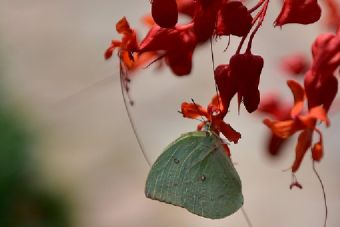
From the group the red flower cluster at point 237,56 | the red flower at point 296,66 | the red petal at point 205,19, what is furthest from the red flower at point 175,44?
the red flower at point 296,66

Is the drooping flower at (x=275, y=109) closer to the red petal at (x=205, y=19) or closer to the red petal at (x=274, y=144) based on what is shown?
the red petal at (x=274, y=144)

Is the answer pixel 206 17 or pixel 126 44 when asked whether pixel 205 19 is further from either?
pixel 126 44

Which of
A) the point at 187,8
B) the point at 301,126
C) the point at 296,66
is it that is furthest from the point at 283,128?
the point at 296,66

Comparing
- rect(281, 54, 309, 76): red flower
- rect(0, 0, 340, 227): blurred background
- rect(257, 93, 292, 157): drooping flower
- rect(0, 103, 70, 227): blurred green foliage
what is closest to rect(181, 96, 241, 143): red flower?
rect(257, 93, 292, 157): drooping flower

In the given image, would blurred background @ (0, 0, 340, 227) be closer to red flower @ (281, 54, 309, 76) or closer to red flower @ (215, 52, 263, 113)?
red flower @ (281, 54, 309, 76)

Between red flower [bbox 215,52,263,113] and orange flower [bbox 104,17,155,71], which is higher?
orange flower [bbox 104,17,155,71]

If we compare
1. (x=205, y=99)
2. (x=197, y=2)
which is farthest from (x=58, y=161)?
(x=197, y=2)

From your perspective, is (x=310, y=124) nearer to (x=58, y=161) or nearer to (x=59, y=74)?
(x=58, y=161)
